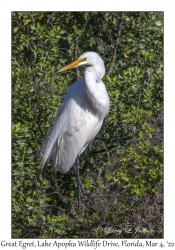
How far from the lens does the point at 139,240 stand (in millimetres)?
3756

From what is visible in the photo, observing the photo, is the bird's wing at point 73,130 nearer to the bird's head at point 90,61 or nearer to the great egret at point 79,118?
the great egret at point 79,118

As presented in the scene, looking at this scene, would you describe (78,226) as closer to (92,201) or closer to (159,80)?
(92,201)

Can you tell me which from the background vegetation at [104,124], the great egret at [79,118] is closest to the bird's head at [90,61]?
the great egret at [79,118]

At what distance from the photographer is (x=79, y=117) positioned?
14.1 feet

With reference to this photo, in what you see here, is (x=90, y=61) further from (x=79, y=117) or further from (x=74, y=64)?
(x=79, y=117)

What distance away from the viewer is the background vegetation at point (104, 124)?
3750 millimetres

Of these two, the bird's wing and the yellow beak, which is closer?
the yellow beak

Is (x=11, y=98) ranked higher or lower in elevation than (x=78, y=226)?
higher

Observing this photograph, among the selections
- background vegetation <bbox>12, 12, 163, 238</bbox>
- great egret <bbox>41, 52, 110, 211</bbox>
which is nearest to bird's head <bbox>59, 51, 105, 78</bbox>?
great egret <bbox>41, 52, 110, 211</bbox>

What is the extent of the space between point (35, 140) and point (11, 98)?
34 centimetres

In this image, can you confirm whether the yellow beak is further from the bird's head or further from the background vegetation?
the background vegetation

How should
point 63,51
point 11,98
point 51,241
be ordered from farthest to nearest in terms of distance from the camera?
point 63,51
point 11,98
point 51,241

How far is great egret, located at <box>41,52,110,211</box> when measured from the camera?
4.11 meters

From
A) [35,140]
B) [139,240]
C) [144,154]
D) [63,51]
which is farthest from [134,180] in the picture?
Result: [63,51]
